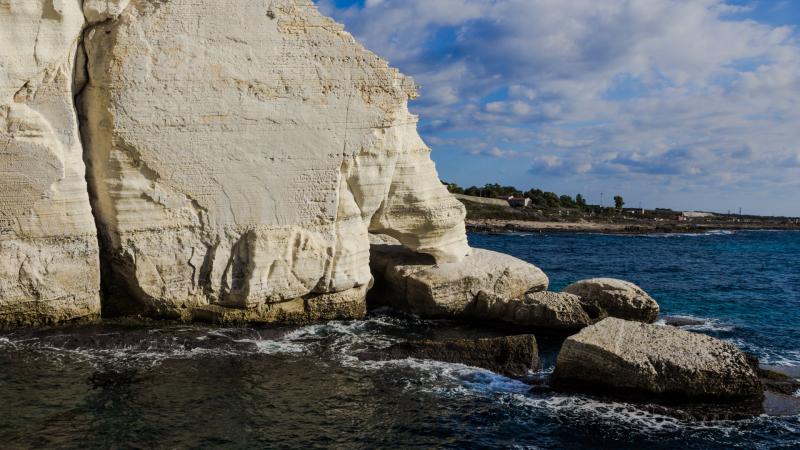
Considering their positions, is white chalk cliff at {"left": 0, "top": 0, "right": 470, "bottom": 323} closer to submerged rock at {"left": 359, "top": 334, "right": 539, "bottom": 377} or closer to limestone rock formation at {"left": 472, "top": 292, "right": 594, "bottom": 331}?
submerged rock at {"left": 359, "top": 334, "right": 539, "bottom": 377}

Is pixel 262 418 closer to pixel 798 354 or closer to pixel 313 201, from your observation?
pixel 313 201

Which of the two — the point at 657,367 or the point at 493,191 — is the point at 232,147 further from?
the point at 493,191

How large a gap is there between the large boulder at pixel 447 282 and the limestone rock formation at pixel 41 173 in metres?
6.82

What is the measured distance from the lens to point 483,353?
1228cm

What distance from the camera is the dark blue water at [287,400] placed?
29.8ft

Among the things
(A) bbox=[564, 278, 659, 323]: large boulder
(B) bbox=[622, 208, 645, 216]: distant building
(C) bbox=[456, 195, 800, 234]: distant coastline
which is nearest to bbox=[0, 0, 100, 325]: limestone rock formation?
(A) bbox=[564, 278, 659, 323]: large boulder

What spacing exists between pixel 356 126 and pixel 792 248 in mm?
43959

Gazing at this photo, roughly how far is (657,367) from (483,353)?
9.80 feet

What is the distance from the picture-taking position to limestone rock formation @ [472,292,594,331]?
49.0 feet

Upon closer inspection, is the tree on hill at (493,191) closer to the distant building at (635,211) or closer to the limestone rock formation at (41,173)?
the distant building at (635,211)

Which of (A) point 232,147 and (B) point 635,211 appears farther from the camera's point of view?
(B) point 635,211

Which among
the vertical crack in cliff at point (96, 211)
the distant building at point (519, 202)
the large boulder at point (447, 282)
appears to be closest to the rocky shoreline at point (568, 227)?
the distant building at point (519, 202)

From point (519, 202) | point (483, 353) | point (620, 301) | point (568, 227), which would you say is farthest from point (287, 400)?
point (519, 202)

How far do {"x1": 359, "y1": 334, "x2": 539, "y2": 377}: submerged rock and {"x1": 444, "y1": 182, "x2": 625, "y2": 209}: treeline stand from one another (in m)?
56.0
